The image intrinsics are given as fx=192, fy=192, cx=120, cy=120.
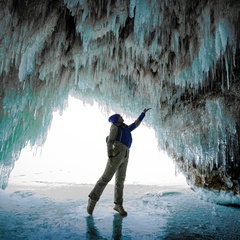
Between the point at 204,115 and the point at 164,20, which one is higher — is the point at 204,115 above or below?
below

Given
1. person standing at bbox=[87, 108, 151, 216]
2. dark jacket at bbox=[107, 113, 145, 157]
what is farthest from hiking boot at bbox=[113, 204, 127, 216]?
dark jacket at bbox=[107, 113, 145, 157]

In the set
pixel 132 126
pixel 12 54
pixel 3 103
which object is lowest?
pixel 132 126

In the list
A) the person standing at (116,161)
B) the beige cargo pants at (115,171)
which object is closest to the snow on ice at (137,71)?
the person standing at (116,161)

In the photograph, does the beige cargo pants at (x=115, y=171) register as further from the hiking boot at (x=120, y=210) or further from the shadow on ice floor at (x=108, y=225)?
the shadow on ice floor at (x=108, y=225)

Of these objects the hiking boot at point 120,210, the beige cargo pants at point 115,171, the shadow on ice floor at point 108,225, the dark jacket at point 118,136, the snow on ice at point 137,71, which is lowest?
the shadow on ice floor at point 108,225

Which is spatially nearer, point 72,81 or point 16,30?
Result: point 16,30

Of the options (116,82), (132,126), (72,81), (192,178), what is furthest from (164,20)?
(192,178)

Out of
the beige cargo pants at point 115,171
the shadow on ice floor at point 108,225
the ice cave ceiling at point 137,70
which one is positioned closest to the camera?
the shadow on ice floor at point 108,225

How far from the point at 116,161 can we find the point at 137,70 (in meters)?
2.87

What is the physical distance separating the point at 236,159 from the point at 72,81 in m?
5.15

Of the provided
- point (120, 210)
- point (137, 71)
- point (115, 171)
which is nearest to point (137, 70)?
point (137, 71)

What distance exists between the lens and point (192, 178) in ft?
22.4

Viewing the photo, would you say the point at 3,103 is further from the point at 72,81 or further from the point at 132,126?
the point at 132,126

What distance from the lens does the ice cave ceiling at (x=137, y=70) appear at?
3264 mm
